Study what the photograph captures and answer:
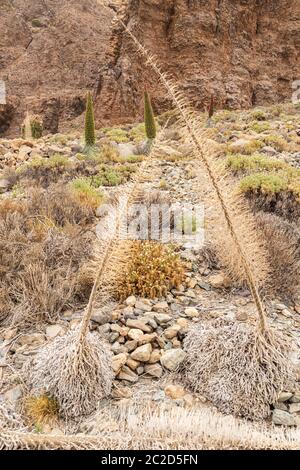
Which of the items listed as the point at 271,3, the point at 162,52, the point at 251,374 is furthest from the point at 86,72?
the point at 251,374

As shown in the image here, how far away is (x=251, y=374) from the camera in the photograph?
2590 mm

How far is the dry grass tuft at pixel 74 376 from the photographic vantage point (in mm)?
2475

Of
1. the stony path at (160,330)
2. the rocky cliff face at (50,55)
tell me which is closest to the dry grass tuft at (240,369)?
the stony path at (160,330)

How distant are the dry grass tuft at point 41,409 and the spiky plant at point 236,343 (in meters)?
0.97

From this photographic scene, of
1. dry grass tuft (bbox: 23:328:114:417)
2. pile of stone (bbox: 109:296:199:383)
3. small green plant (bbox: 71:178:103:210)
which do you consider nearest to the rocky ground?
pile of stone (bbox: 109:296:199:383)

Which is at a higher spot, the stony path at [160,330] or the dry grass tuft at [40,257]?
the dry grass tuft at [40,257]

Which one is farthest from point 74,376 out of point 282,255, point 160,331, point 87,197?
point 87,197

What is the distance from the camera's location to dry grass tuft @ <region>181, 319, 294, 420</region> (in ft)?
8.32

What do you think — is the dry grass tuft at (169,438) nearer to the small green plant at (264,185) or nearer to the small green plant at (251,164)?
the small green plant at (264,185)

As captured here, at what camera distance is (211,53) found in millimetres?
23953

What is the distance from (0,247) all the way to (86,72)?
30224 mm

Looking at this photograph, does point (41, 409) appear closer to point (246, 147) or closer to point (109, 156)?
point (109, 156)

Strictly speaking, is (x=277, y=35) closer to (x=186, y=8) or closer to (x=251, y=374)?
(x=186, y=8)

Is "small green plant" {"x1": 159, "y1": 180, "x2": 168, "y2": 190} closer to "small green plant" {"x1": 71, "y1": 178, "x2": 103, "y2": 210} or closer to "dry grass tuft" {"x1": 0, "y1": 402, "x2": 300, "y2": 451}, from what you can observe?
"small green plant" {"x1": 71, "y1": 178, "x2": 103, "y2": 210}
